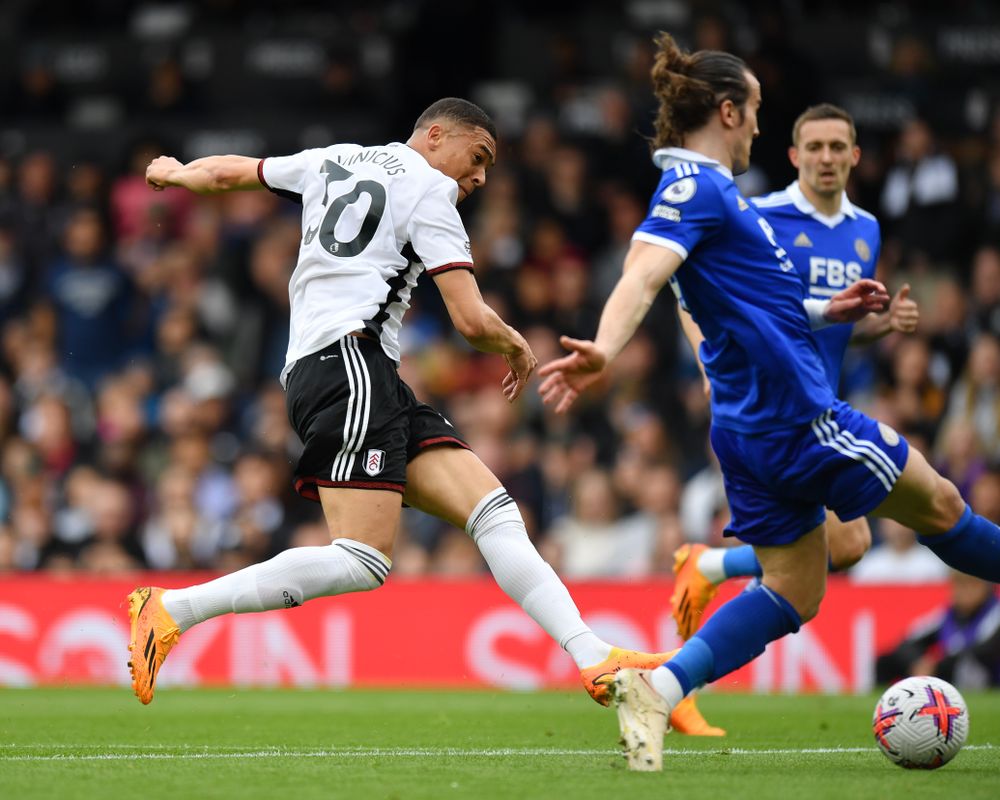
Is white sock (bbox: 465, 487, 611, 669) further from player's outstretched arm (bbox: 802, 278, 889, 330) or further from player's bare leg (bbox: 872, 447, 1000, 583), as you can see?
player's outstretched arm (bbox: 802, 278, 889, 330)

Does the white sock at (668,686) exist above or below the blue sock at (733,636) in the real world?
below

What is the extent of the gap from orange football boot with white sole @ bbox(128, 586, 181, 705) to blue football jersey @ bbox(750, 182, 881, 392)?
2.98 meters

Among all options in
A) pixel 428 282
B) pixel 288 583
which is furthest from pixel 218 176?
pixel 428 282

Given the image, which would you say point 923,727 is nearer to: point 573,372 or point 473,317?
point 573,372

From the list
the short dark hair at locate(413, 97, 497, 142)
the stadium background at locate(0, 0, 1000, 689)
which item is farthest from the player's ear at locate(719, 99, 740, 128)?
the stadium background at locate(0, 0, 1000, 689)

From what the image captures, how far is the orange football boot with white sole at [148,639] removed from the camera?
18.9 ft

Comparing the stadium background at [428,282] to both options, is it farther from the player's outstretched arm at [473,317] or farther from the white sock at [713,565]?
the player's outstretched arm at [473,317]

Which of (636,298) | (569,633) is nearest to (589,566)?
(569,633)

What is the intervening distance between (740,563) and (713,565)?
0.15 m

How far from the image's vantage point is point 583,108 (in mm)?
14422

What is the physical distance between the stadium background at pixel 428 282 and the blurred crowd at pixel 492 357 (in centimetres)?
3

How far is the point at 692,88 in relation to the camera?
18.3 feet

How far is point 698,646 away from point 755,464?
2.08 feet

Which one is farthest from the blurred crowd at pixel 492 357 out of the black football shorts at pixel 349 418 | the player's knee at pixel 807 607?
the black football shorts at pixel 349 418
